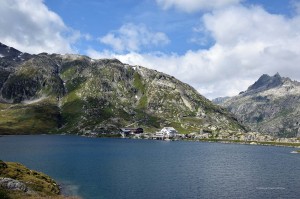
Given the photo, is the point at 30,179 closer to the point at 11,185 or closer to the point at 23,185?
the point at 23,185

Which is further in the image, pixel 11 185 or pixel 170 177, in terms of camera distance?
pixel 170 177

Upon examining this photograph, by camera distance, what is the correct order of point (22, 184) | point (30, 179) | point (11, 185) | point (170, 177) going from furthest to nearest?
1. point (170, 177)
2. point (30, 179)
3. point (22, 184)
4. point (11, 185)

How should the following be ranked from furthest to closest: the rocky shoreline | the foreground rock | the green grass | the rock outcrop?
the green grass
the rock outcrop
the foreground rock
the rocky shoreline

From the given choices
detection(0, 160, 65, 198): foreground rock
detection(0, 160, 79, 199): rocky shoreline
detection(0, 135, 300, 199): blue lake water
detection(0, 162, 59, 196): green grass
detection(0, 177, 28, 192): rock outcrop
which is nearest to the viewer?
detection(0, 160, 79, 199): rocky shoreline

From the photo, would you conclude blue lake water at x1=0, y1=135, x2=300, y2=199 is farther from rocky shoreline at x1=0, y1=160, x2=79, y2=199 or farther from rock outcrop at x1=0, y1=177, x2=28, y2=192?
rock outcrop at x1=0, y1=177, x2=28, y2=192

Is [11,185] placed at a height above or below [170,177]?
above

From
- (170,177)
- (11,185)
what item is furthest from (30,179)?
(170,177)

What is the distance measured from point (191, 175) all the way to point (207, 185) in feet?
71.9

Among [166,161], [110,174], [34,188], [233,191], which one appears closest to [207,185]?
[233,191]

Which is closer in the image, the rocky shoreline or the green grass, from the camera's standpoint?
the rocky shoreline

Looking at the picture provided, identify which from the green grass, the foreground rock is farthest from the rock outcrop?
the green grass

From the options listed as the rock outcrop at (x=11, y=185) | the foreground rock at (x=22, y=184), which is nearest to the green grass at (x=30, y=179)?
the foreground rock at (x=22, y=184)

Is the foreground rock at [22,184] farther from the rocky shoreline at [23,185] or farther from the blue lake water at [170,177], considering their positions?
the blue lake water at [170,177]

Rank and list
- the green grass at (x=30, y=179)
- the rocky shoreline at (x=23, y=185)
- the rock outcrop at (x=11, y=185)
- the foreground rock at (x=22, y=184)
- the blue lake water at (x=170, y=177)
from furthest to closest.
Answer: the blue lake water at (x=170, y=177) → the green grass at (x=30, y=179) → the rock outcrop at (x=11, y=185) → the foreground rock at (x=22, y=184) → the rocky shoreline at (x=23, y=185)
